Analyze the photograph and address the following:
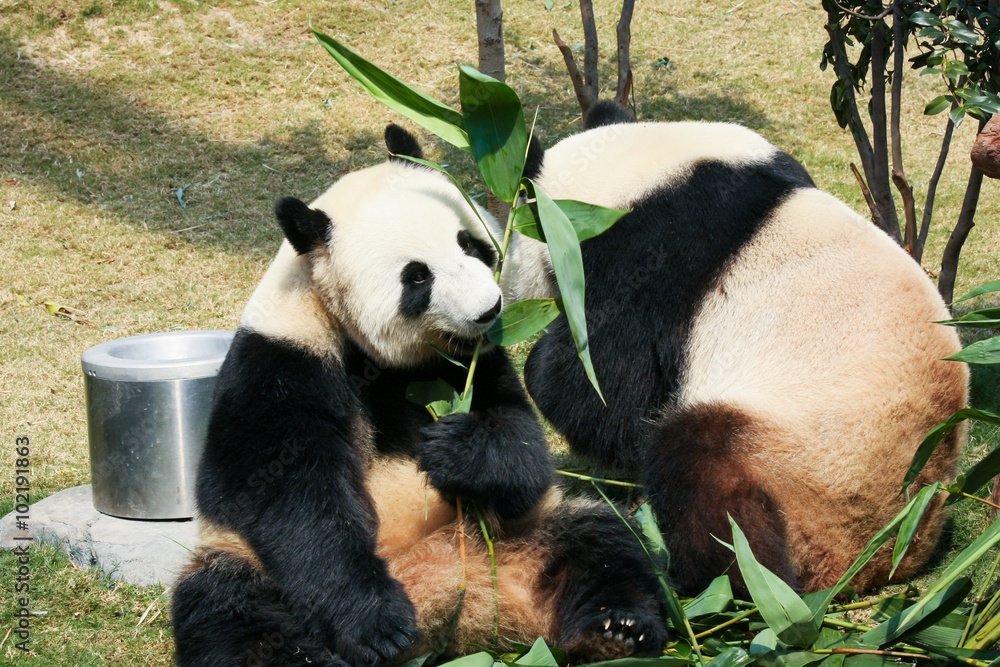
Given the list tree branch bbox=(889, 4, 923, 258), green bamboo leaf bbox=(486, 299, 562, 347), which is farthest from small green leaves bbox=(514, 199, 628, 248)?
tree branch bbox=(889, 4, 923, 258)

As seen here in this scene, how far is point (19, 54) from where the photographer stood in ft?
27.0

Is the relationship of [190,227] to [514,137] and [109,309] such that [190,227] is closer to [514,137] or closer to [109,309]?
[109,309]

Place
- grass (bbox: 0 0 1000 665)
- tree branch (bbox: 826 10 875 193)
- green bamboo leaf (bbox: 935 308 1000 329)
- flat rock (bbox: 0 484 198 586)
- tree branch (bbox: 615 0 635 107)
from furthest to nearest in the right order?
grass (bbox: 0 0 1000 665), tree branch (bbox: 615 0 635 107), tree branch (bbox: 826 10 875 193), flat rock (bbox: 0 484 198 586), green bamboo leaf (bbox: 935 308 1000 329)

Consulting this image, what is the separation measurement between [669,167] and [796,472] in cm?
107

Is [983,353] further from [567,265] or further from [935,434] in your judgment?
[567,265]

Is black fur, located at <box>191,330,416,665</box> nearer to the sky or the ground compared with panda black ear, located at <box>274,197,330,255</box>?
nearer to the ground

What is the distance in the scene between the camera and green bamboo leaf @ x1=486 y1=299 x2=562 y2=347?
2.22m

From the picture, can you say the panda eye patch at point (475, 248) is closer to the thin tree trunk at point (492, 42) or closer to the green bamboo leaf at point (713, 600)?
the green bamboo leaf at point (713, 600)

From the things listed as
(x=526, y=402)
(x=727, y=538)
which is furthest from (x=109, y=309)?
(x=727, y=538)

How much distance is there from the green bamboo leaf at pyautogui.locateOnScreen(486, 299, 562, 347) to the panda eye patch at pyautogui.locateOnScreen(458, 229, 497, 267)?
0.72 feet

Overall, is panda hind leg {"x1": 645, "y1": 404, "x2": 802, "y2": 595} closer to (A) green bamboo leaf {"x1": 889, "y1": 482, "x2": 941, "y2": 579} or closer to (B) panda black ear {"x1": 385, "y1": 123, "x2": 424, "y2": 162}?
(A) green bamboo leaf {"x1": 889, "y1": 482, "x2": 941, "y2": 579}

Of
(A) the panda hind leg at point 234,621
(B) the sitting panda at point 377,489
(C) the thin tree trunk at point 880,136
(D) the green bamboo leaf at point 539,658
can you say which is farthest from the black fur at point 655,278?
(C) the thin tree trunk at point 880,136

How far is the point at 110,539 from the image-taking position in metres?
3.03

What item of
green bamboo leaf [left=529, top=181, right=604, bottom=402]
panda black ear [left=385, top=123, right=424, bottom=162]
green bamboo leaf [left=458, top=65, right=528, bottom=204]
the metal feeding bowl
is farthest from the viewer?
the metal feeding bowl
